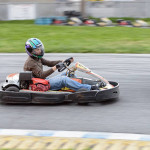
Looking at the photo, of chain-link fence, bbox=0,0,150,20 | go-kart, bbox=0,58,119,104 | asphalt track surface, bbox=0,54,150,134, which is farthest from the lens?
chain-link fence, bbox=0,0,150,20

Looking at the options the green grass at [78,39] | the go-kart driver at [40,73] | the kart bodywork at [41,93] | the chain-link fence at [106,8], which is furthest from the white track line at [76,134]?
the chain-link fence at [106,8]

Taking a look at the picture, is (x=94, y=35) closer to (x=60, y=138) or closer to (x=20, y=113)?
(x=20, y=113)

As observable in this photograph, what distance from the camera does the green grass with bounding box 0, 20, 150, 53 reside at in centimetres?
1108

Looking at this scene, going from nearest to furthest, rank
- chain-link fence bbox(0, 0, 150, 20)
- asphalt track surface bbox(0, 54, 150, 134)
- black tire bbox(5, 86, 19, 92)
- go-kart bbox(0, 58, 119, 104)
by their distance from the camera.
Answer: asphalt track surface bbox(0, 54, 150, 134)
go-kart bbox(0, 58, 119, 104)
black tire bbox(5, 86, 19, 92)
chain-link fence bbox(0, 0, 150, 20)

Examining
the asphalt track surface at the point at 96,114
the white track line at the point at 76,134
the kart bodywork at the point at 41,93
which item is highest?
the kart bodywork at the point at 41,93

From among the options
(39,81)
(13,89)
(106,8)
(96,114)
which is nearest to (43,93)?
(39,81)

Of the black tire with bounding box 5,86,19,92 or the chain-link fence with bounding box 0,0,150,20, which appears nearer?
the black tire with bounding box 5,86,19,92

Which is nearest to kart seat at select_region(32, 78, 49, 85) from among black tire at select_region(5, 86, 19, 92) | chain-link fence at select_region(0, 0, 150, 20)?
black tire at select_region(5, 86, 19, 92)

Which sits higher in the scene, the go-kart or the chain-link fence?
the chain-link fence

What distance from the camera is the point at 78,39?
13.1 m

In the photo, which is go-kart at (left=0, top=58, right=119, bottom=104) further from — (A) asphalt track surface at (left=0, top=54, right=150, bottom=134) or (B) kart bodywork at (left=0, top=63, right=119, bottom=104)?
(A) asphalt track surface at (left=0, top=54, right=150, bottom=134)

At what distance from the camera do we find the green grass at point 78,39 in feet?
36.3

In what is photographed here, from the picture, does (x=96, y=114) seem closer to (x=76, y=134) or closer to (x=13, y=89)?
(x=76, y=134)

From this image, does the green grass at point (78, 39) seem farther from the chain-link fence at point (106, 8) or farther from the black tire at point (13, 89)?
the black tire at point (13, 89)
